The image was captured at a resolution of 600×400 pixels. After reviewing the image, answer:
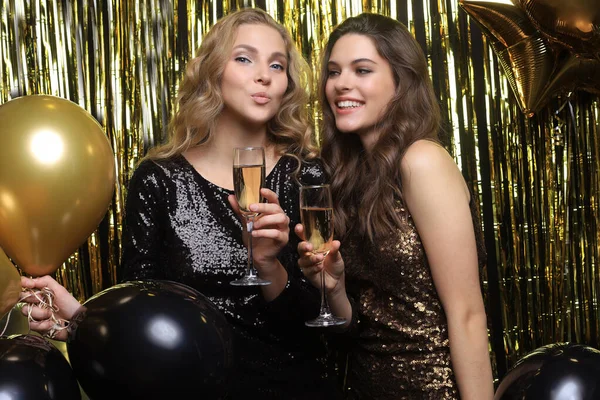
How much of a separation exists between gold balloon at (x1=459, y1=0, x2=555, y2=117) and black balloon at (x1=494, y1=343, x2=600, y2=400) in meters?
1.19

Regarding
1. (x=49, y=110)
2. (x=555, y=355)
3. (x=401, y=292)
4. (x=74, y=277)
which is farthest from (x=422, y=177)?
(x=74, y=277)

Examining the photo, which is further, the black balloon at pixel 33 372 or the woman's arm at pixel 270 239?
the woman's arm at pixel 270 239

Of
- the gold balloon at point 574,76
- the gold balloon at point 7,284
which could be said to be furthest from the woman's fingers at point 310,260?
the gold balloon at point 574,76

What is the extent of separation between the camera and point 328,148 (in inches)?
76.3

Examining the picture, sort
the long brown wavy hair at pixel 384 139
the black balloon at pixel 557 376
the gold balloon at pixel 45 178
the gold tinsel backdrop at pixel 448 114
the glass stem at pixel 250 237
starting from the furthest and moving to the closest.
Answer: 1. the gold tinsel backdrop at pixel 448 114
2. the long brown wavy hair at pixel 384 139
3. the glass stem at pixel 250 237
4. the gold balloon at pixel 45 178
5. the black balloon at pixel 557 376

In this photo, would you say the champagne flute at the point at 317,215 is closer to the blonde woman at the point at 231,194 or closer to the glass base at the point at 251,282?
the glass base at the point at 251,282

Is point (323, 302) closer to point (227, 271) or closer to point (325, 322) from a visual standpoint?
point (325, 322)

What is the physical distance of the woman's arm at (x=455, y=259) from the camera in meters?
1.61

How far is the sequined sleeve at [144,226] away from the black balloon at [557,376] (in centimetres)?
93

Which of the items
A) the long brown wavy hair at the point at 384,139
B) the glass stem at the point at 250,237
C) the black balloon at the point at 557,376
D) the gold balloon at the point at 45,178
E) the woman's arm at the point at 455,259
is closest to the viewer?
the black balloon at the point at 557,376

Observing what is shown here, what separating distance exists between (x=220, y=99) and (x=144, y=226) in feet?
1.20

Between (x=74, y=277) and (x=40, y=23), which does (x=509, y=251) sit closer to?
(x=74, y=277)

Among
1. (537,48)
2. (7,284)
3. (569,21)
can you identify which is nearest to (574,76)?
(537,48)

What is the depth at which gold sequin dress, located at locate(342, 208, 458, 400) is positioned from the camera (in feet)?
5.50
